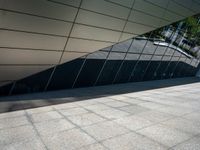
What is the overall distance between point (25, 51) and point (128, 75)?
10.3 metres

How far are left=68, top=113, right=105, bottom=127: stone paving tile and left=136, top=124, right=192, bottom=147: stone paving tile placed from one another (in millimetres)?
1798

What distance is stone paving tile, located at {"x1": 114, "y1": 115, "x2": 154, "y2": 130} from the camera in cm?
776

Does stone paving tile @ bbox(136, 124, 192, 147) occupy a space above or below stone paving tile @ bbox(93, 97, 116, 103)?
above

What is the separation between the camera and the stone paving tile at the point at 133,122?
7.76m

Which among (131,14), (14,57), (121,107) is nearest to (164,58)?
(131,14)

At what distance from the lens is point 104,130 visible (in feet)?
24.1

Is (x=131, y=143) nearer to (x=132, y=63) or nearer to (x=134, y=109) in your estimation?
(x=134, y=109)

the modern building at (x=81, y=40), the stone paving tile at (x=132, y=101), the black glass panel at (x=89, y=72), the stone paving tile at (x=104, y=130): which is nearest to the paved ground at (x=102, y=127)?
the stone paving tile at (x=104, y=130)

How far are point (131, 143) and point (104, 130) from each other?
123 centimetres

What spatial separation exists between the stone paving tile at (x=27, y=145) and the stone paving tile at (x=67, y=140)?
191 millimetres

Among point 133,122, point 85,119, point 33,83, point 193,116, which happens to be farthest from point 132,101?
point 33,83

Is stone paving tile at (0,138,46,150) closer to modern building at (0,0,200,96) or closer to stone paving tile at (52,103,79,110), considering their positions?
stone paving tile at (52,103,79,110)

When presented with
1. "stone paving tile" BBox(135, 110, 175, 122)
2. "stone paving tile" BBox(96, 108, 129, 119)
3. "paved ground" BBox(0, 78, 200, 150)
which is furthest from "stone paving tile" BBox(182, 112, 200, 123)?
"stone paving tile" BBox(96, 108, 129, 119)

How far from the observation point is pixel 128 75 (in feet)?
64.8
